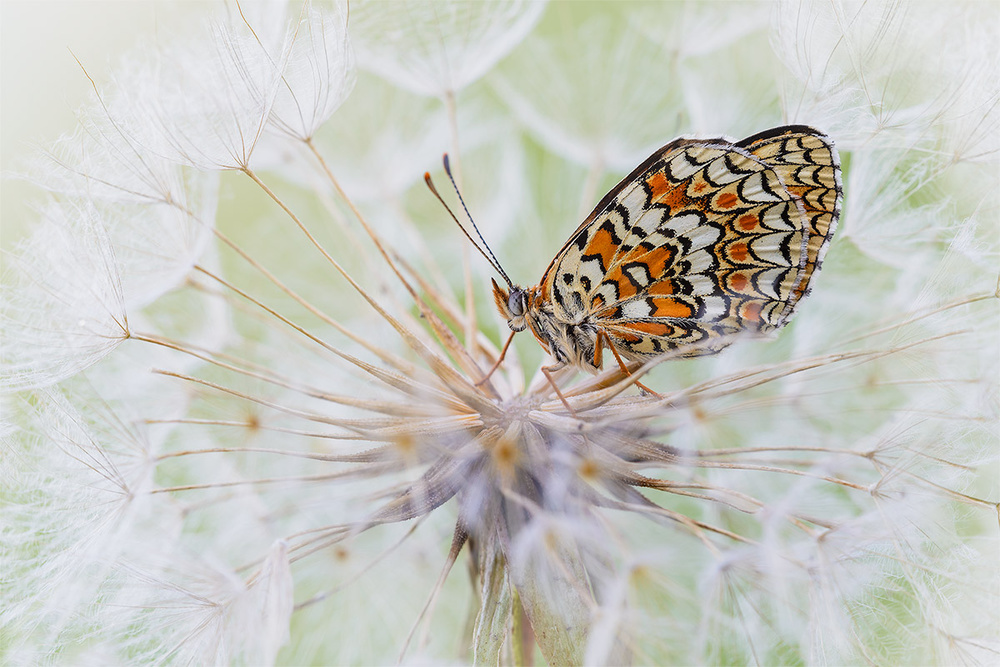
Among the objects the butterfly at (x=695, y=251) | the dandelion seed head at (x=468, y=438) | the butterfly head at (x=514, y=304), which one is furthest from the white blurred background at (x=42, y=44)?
the butterfly at (x=695, y=251)

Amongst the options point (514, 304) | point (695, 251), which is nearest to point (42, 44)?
point (514, 304)

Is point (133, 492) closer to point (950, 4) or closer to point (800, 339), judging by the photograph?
point (800, 339)

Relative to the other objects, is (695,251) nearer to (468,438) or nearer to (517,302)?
(517,302)

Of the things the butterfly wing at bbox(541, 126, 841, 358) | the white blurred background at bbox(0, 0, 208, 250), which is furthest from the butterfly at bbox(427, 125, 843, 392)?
the white blurred background at bbox(0, 0, 208, 250)

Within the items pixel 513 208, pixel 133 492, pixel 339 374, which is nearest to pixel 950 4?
pixel 513 208

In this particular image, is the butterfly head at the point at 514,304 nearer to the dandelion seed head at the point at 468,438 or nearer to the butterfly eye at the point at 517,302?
the butterfly eye at the point at 517,302

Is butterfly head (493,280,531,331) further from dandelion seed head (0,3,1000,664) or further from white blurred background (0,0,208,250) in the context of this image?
white blurred background (0,0,208,250)

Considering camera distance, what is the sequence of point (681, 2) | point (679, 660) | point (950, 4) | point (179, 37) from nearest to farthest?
point (679, 660), point (179, 37), point (950, 4), point (681, 2)
